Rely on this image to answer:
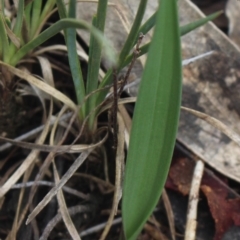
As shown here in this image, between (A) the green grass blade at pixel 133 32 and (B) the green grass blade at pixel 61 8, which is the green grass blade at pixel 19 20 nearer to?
(B) the green grass blade at pixel 61 8

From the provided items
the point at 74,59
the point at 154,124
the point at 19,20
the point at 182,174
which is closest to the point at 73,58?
the point at 74,59

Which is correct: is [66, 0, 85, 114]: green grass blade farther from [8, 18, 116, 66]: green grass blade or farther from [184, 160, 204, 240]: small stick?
[184, 160, 204, 240]: small stick

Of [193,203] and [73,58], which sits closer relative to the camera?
[73,58]

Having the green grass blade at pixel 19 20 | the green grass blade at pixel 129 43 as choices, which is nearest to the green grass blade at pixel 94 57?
the green grass blade at pixel 129 43

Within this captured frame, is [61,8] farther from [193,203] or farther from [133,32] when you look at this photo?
[193,203]

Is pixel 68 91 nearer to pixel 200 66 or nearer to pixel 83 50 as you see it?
pixel 83 50

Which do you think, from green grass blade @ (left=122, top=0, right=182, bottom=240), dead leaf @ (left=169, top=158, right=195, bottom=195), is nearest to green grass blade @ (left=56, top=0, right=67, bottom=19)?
green grass blade @ (left=122, top=0, right=182, bottom=240)
